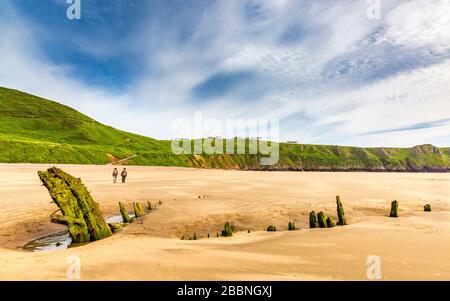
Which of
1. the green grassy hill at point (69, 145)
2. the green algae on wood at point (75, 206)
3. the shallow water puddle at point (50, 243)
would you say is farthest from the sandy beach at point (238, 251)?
the green grassy hill at point (69, 145)

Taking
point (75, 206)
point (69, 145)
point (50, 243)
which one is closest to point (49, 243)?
point (50, 243)

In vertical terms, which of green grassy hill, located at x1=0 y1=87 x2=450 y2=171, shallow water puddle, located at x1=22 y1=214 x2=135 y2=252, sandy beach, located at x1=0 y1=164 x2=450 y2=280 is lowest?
shallow water puddle, located at x1=22 y1=214 x2=135 y2=252

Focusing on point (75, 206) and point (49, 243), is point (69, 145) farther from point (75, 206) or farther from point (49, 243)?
point (75, 206)

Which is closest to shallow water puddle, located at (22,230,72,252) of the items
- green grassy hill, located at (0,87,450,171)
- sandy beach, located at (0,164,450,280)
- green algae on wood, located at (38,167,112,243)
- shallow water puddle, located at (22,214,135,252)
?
shallow water puddle, located at (22,214,135,252)

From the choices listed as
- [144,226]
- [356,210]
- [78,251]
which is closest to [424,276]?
[78,251]

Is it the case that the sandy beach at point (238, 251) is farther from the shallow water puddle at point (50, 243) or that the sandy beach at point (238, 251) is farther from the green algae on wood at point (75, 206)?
the green algae on wood at point (75, 206)

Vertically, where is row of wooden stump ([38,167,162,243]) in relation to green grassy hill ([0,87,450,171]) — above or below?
below

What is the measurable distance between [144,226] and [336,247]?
35.0 feet

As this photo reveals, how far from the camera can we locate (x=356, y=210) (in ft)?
72.4

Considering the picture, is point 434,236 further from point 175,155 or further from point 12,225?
point 175,155

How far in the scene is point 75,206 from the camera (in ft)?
47.6

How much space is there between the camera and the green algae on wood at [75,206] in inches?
558

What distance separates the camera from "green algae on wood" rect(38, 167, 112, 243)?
14.2 meters

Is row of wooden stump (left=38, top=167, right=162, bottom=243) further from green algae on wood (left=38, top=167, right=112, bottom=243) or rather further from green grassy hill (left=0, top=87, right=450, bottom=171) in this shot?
green grassy hill (left=0, top=87, right=450, bottom=171)
